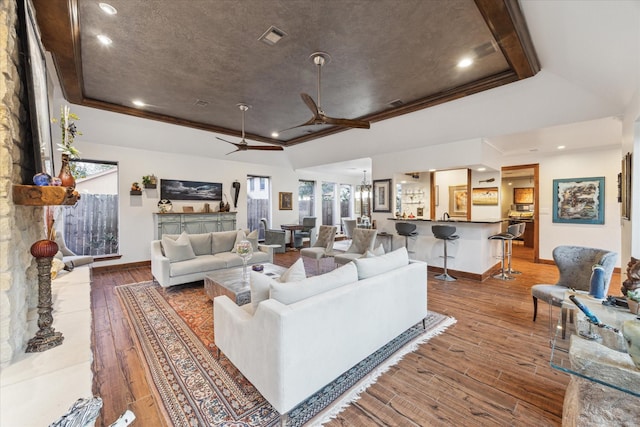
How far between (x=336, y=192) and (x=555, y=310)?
325 inches

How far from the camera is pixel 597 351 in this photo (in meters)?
1.33

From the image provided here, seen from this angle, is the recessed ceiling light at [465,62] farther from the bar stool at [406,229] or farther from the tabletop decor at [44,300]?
the tabletop decor at [44,300]

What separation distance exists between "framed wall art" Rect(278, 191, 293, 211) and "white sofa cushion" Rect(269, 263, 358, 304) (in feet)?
22.4

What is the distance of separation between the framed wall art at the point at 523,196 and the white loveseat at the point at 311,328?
899 centimetres

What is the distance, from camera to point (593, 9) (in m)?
1.91

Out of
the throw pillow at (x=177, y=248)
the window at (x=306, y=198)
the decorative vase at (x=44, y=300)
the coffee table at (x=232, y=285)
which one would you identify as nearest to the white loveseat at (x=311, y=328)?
the coffee table at (x=232, y=285)

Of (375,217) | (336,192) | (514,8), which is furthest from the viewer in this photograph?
(336,192)

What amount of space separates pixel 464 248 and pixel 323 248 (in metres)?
2.74

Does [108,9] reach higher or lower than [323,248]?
higher

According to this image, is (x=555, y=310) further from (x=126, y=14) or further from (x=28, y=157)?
(x=126, y=14)

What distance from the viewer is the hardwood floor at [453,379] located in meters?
1.75

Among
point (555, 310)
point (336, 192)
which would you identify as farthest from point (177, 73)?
point (336, 192)

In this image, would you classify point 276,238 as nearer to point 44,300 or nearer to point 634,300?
point 44,300

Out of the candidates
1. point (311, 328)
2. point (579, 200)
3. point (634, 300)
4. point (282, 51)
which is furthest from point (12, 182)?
point (579, 200)
